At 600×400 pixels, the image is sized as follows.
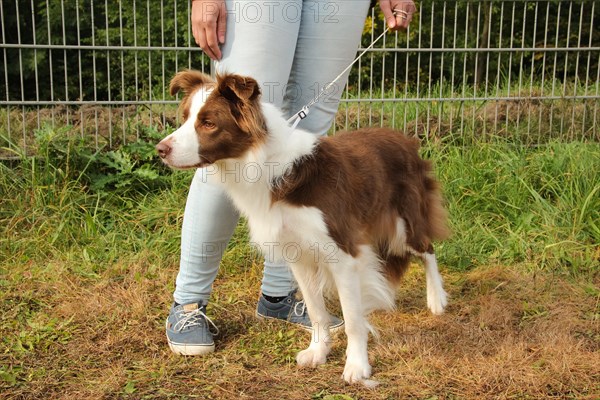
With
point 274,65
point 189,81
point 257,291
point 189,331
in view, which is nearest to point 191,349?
point 189,331

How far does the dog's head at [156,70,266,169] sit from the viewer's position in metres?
2.53

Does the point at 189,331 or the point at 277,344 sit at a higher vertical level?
the point at 189,331

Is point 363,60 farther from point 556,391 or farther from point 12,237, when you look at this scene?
point 556,391

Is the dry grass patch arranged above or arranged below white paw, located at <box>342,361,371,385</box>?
below

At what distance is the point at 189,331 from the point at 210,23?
1315 millimetres

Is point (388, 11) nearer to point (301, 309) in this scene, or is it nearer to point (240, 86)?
point (240, 86)

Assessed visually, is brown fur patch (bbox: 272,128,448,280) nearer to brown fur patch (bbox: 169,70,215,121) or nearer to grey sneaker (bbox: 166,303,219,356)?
brown fur patch (bbox: 169,70,215,121)

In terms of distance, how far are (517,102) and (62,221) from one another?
369 cm

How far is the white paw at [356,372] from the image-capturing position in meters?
2.81

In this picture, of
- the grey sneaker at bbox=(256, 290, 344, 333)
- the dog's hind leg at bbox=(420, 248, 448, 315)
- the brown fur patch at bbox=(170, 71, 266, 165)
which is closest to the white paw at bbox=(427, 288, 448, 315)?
the dog's hind leg at bbox=(420, 248, 448, 315)

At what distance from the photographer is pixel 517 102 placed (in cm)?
582

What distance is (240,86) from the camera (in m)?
2.52

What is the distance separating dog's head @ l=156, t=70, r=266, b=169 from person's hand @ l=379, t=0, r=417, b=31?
914 millimetres

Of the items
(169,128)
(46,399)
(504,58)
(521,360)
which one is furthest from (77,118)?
(504,58)
